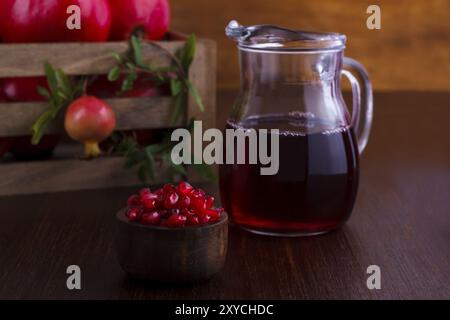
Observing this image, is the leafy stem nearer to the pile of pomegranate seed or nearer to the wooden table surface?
the wooden table surface

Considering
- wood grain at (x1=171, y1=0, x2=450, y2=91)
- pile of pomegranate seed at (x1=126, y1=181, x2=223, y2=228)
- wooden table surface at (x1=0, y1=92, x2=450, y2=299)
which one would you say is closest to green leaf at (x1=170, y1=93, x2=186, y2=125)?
wooden table surface at (x1=0, y1=92, x2=450, y2=299)

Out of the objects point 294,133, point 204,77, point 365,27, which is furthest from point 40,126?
point 365,27

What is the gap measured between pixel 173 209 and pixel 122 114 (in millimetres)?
425

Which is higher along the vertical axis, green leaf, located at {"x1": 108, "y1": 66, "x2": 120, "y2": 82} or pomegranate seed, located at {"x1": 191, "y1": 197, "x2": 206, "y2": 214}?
green leaf, located at {"x1": 108, "y1": 66, "x2": 120, "y2": 82}

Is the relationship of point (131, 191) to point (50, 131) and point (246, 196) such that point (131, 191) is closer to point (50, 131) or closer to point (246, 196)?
point (50, 131)

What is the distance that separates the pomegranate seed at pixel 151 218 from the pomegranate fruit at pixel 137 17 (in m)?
0.52

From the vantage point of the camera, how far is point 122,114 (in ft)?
4.02

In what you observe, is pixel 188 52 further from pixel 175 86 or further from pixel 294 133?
pixel 294 133

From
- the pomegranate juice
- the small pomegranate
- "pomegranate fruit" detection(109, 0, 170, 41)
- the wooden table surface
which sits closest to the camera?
the wooden table surface

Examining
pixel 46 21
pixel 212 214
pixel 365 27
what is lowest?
pixel 365 27

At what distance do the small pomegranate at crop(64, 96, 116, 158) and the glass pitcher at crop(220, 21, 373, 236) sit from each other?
23 cm

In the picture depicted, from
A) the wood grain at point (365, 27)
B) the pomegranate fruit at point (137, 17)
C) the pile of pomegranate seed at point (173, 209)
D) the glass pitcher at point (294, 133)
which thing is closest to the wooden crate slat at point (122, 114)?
the pomegranate fruit at point (137, 17)

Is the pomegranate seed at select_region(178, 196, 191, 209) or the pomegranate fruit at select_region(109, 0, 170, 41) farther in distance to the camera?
the pomegranate fruit at select_region(109, 0, 170, 41)

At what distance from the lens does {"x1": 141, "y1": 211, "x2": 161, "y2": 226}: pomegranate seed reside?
2.69ft
